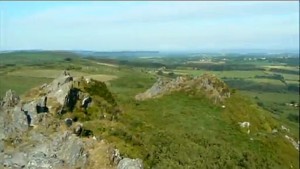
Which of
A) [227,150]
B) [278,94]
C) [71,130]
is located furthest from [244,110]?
[278,94]

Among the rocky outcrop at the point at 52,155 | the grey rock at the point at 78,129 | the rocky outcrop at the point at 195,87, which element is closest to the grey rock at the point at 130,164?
the rocky outcrop at the point at 52,155

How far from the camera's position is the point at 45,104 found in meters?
42.6

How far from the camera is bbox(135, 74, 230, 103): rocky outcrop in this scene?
66250 millimetres

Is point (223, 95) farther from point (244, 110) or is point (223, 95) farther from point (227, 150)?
point (227, 150)

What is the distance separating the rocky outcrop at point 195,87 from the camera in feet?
217

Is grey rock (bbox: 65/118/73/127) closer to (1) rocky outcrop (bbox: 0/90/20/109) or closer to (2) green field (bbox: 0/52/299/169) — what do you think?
(2) green field (bbox: 0/52/299/169)

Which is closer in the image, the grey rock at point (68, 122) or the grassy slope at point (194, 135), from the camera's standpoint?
the grey rock at point (68, 122)

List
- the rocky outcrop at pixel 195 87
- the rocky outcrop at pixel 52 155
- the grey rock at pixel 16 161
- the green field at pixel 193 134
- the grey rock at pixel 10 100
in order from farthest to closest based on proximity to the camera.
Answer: the rocky outcrop at pixel 195 87
the green field at pixel 193 134
the grey rock at pixel 10 100
the rocky outcrop at pixel 52 155
the grey rock at pixel 16 161

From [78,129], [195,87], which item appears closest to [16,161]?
[78,129]

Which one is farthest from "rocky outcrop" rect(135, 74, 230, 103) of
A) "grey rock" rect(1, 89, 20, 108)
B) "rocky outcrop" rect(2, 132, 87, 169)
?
"rocky outcrop" rect(2, 132, 87, 169)

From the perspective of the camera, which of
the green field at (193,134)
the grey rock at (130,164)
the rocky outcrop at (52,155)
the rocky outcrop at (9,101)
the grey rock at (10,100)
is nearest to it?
the grey rock at (130,164)

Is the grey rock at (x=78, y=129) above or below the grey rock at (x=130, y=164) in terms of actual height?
above

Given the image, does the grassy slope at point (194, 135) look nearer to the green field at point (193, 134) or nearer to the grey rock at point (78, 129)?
the green field at point (193, 134)

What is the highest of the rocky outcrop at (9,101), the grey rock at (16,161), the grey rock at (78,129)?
the rocky outcrop at (9,101)
